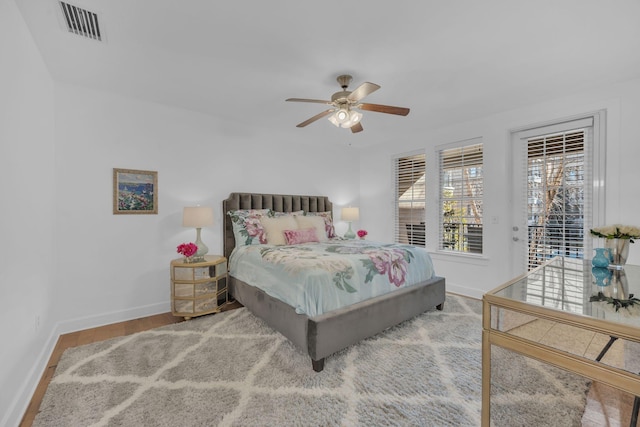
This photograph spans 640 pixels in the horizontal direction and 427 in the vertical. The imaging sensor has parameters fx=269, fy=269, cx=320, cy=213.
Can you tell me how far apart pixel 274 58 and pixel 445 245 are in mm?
3574

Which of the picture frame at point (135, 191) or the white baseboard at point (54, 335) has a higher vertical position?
the picture frame at point (135, 191)

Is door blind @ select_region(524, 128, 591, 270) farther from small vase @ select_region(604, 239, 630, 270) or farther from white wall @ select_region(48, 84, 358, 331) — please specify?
white wall @ select_region(48, 84, 358, 331)

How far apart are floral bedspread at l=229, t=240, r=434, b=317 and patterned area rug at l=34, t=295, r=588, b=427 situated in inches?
18.3

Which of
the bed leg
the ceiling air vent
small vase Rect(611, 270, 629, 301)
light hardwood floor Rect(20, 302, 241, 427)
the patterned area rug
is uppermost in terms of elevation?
the ceiling air vent

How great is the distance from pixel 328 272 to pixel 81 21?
100 inches

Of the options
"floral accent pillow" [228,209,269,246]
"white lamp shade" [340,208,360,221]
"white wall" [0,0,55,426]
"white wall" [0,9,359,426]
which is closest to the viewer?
"white wall" [0,0,55,426]

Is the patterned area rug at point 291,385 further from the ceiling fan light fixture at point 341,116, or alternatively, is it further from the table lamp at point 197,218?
the ceiling fan light fixture at point 341,116

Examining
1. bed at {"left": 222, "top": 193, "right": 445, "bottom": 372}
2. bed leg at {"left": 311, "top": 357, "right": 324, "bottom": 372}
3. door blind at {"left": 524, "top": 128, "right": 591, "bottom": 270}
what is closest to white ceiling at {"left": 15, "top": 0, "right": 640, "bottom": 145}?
door blind at {"left": 524, "top": 128, "right": 591, "bottom": 270}


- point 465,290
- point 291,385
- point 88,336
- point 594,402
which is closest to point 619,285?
point 594,402

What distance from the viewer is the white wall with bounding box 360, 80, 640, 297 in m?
2.67

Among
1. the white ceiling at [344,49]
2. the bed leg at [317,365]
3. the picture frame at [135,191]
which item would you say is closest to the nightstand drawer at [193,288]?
the picture frame at [135,191]

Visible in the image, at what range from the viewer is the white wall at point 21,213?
156cm

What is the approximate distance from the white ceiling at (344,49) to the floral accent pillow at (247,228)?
1.40 metres

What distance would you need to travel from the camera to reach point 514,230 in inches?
138
